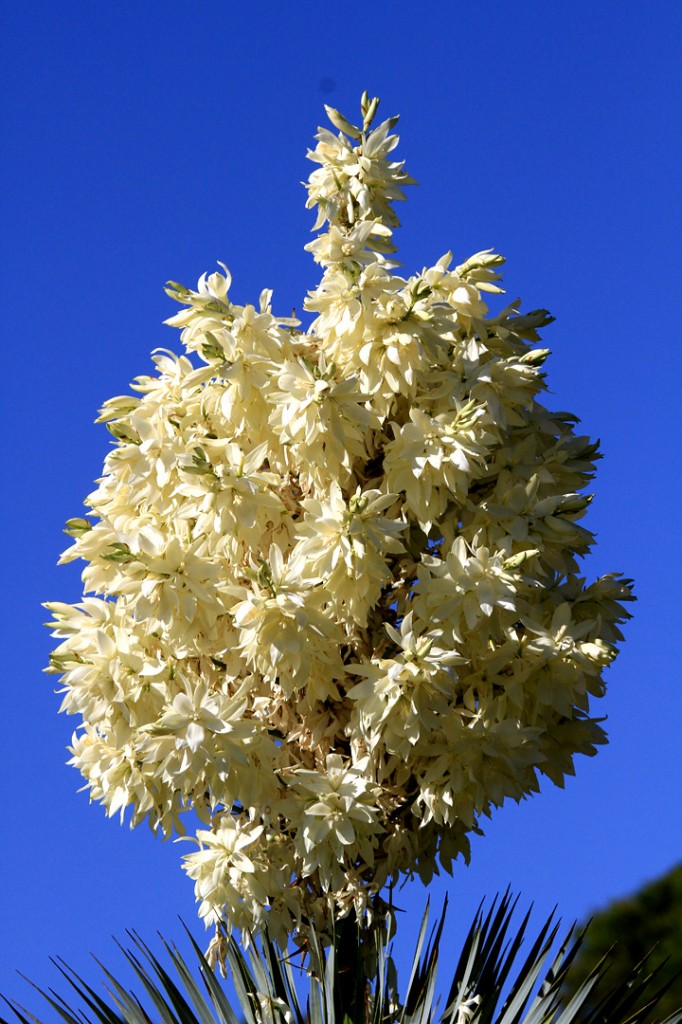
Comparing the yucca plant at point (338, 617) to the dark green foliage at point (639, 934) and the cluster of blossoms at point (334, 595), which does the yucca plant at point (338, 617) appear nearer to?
the cluster of blossoms at point (334, 595)

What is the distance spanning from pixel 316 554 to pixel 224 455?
1.24 ft

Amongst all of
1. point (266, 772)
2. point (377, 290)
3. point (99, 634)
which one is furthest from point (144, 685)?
point (377, 290)

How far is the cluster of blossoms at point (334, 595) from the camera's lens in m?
2.84

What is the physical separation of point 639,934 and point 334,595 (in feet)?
18.8

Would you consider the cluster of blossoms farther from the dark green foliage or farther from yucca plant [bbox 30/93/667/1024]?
the dark green foliage

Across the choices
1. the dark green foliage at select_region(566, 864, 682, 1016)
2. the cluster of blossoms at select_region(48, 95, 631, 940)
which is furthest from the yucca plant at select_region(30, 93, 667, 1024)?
the dark green foliage at select_region(566, 864, 682, 1016)

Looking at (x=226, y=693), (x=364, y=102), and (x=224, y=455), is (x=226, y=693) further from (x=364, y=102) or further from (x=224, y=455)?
(x=364, y=102)

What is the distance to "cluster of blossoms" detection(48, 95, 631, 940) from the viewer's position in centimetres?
284

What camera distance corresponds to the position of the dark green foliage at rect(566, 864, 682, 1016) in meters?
7.37

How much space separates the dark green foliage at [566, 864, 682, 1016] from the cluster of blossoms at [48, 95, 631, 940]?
4652 mm

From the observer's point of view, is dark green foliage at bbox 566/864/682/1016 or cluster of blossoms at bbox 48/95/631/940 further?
dark green foliage at bbox 566/864/682/1016

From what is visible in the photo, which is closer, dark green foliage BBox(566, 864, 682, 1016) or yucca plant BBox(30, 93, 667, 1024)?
yucca plant BBox(30, 93, 667, 1024)

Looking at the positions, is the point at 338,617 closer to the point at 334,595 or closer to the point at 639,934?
the point at 334,595

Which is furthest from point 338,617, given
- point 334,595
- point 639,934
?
point 639,934
